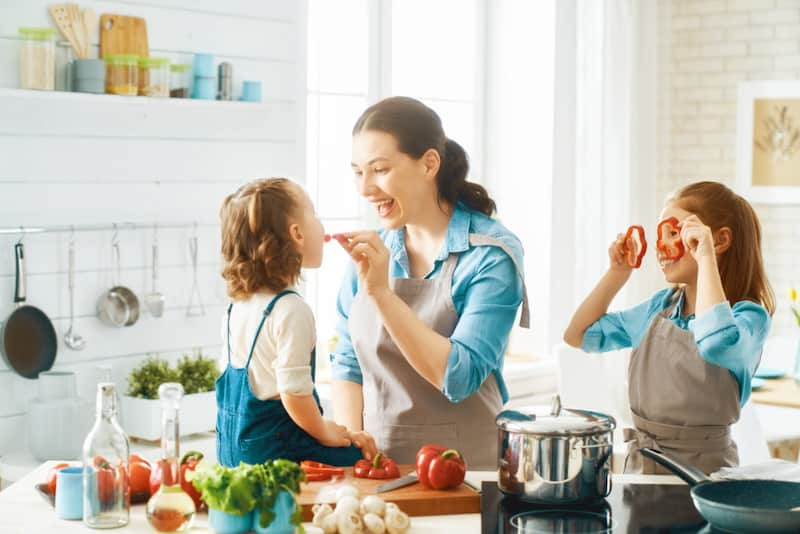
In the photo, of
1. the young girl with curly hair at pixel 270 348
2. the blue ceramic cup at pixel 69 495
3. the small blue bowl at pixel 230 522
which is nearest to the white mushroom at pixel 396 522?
the small blue bowl at pixel 230 522

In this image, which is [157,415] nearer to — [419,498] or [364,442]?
[364,442]

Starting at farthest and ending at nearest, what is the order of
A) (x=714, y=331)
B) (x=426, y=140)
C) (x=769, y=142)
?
(x=769, y=142), (x=426, y=140), (x=714, y=331)

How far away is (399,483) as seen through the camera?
223cm

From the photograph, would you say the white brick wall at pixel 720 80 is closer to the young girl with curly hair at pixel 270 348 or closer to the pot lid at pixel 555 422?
the young girl with curly hair at pixel 270 348

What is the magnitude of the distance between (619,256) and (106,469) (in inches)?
54.4

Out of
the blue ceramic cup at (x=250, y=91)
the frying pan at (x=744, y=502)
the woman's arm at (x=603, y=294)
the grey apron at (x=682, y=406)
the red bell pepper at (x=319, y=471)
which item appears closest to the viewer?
the frying pan at (x=744, y=502)

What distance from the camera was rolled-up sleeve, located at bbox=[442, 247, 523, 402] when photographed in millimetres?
2537

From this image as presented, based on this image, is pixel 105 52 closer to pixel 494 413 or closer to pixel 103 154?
pixel 103 154

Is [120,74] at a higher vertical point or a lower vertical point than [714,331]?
higher

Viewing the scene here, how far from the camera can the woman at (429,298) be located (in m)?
2.59

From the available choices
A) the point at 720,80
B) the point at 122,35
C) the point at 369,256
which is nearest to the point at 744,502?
the point at 369,256

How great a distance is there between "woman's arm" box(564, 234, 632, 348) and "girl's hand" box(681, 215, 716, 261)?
0.28 metres

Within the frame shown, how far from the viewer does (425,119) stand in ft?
8.89

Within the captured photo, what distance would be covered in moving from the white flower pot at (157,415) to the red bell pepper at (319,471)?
66.1 inches
